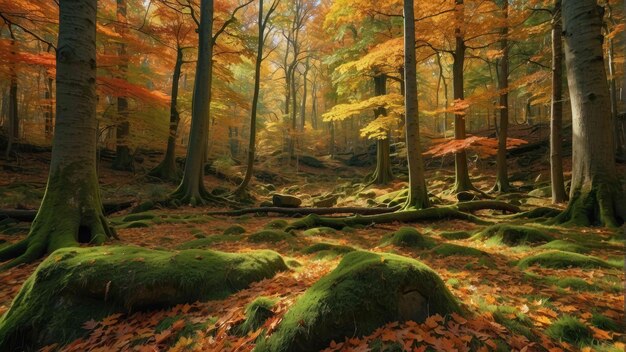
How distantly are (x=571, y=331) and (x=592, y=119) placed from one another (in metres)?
5.06

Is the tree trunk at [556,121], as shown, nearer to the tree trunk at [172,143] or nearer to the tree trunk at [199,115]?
the tree trunk at [199,115]

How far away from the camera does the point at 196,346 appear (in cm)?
252

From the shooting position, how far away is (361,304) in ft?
7.49

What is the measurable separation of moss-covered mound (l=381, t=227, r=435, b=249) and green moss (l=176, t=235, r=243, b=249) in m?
3.10

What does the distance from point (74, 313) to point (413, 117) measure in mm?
7787

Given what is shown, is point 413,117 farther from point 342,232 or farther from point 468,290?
point 468,290

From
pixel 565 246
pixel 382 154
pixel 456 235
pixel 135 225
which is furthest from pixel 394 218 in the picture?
pixel 382 154

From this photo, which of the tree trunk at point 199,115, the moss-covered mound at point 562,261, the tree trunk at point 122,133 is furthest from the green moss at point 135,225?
the tree trunk at point 122,133

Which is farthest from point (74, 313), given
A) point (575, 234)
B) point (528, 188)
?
point (528, 188)

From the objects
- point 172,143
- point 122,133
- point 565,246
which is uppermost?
point 122,133

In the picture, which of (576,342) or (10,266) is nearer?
(576,342)

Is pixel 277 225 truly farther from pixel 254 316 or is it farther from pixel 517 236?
pixel 254 316

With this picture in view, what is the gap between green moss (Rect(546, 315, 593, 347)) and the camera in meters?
2.34

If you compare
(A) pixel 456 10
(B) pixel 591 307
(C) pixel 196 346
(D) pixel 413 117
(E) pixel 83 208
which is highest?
(A) pixel 456 10
